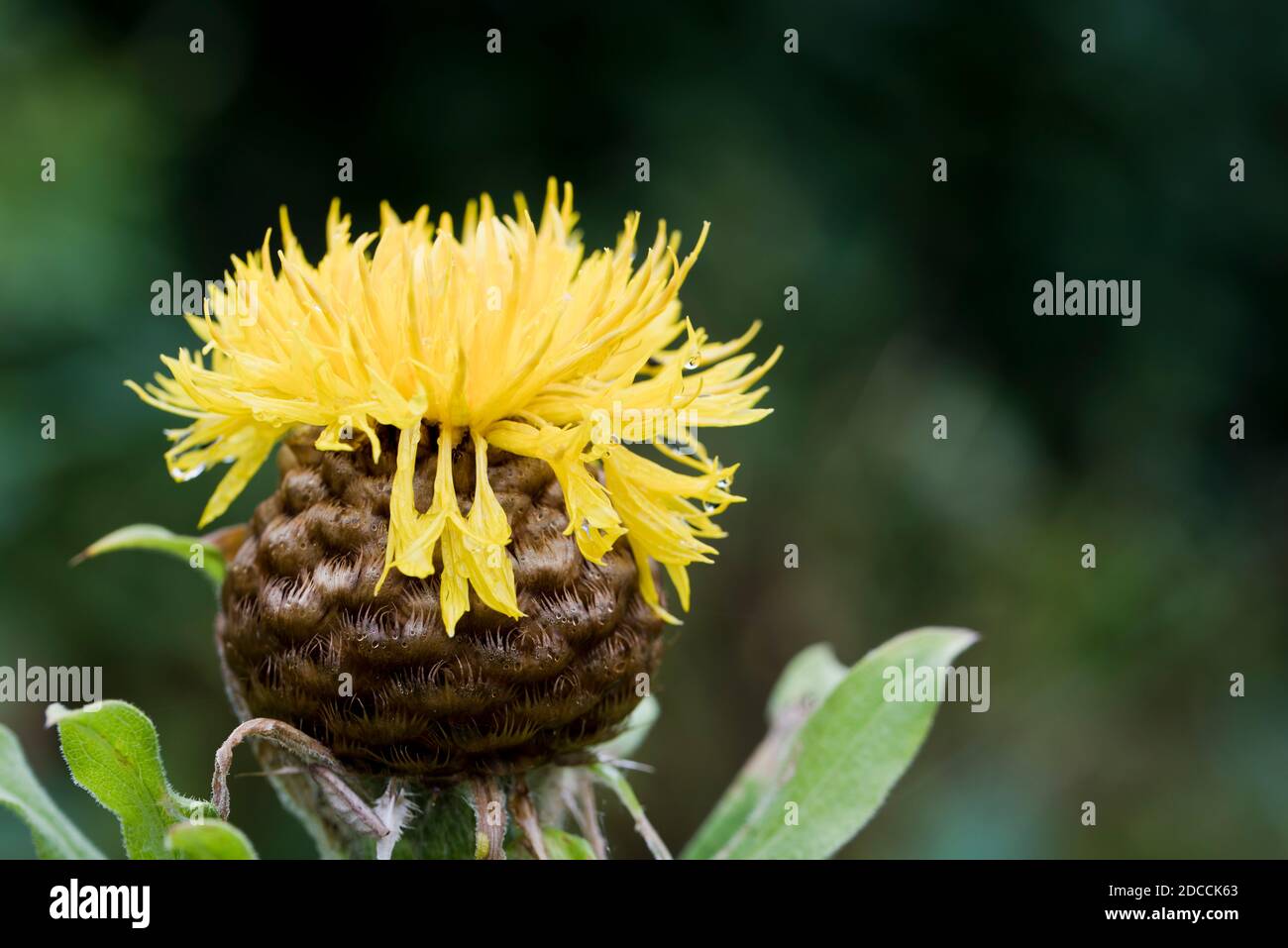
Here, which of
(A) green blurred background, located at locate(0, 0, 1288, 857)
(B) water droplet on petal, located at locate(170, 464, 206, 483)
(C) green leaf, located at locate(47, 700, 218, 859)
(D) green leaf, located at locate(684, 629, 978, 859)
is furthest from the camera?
(A) green blurred background, located at locate(0, 0, 1288, 857)

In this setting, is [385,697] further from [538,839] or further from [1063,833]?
[1063,833]

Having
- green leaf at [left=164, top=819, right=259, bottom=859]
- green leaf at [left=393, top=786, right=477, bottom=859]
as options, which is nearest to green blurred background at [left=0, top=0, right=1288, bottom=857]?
green leaf at [left=393, top=786, right=477, bottom=859]

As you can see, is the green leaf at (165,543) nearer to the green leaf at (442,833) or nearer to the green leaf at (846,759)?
the green leaf at (442,833)

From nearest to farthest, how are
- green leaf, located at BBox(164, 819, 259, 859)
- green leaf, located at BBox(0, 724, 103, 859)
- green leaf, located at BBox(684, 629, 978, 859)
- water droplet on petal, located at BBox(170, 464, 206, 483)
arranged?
green leaf, located at BBox(164, 819, 259, 859) → green leaf, located at BBox(0, 724, 103, 859) → water droplet on petal, located at BBox(170, 464, 206, 483) → green leaf, located at BBox(684, 629, 978, 859)

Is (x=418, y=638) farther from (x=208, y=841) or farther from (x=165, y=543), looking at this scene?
(x=165, y=543)

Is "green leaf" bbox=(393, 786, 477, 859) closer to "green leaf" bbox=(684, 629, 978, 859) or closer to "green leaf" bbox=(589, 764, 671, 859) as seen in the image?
"green leaf" bbox=(589, 764, 671, 859)

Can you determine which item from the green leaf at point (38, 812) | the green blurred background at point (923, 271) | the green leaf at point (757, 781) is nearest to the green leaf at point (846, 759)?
the green leaf at point (757, 781)

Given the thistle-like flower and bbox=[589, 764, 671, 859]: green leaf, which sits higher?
the thistle-like flower
